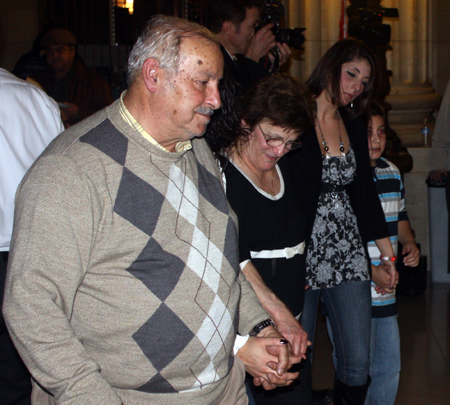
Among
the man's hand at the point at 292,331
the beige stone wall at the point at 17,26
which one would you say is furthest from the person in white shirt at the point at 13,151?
the beige stone wall at the point at 17,26

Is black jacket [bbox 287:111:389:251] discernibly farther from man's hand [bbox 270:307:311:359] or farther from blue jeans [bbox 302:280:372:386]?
man's hand [bbox 270:307:311:359]

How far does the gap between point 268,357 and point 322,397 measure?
1.78 meters

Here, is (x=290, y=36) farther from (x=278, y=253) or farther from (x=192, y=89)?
(x=192, y=89)

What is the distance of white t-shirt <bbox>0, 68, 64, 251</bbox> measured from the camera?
1.96 metres

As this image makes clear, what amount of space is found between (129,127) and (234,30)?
6.79ft

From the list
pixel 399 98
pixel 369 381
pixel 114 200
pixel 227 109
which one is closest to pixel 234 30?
pixel 227 109

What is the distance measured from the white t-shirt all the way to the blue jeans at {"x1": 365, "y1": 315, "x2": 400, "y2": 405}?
5.94ft

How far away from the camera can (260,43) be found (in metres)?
3.25

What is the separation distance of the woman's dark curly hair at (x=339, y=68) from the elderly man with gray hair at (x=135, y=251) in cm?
→ 141

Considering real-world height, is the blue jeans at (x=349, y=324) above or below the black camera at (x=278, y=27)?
below

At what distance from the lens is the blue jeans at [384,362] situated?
9.16 ft

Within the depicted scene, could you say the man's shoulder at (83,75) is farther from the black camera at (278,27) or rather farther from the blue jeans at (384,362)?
the blue jeans at (384,362)

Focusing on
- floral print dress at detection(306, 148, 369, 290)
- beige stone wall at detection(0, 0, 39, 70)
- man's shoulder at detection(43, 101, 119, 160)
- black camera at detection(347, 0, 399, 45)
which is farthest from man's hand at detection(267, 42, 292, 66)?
beige stone wall at detection(0, 0, 39, 70)

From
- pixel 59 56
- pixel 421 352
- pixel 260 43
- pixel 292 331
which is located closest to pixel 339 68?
pixel 260 43
